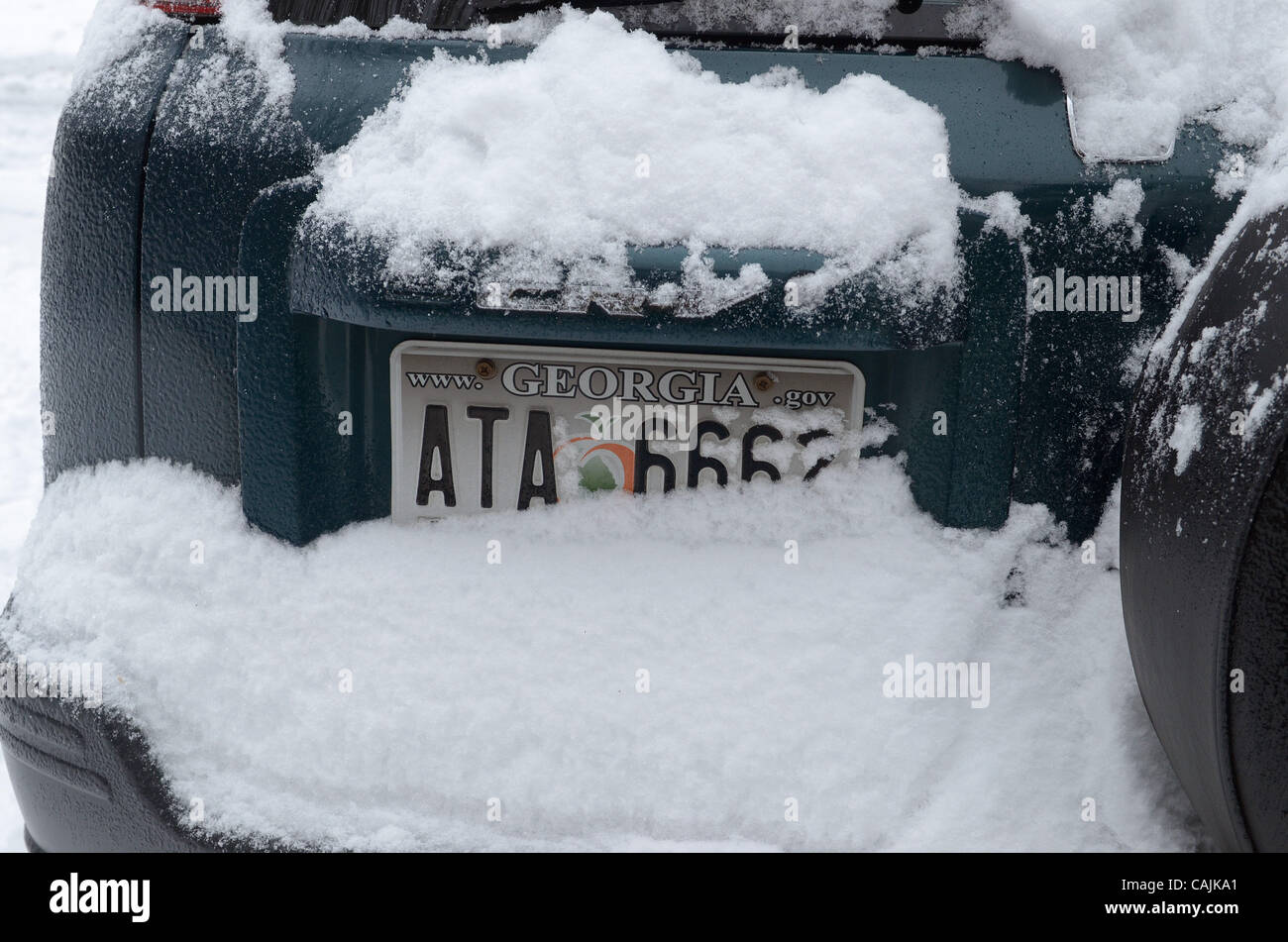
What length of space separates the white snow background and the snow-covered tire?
0.17 meters

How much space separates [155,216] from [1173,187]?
Result: 4.85 feet

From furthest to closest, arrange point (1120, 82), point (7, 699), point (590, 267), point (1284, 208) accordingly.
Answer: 1. point (7, 699)
2. point (1120, 82)
3. point (590, 267)
4. point (1284, 208)

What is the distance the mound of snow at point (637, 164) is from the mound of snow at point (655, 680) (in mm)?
371

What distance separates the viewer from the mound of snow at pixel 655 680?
5.48ft

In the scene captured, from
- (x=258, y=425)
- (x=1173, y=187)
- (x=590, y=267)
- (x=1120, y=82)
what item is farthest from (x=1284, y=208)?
(x=258, y=425)

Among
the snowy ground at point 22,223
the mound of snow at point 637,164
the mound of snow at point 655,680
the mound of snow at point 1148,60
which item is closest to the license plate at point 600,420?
the mound of snow at point 655,680

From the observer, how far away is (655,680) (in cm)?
172

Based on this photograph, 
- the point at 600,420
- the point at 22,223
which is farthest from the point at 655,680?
the point at 22,223

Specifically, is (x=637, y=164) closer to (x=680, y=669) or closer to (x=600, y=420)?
(x=600, y=420)

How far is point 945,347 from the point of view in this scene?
1.70 meters

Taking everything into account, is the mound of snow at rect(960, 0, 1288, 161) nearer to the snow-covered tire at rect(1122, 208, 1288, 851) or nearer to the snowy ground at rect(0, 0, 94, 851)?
the snow-covered tire at rect(1122, 208, 1288, 851)

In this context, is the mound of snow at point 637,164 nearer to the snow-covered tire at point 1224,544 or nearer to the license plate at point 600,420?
the license plate at point 600,420
